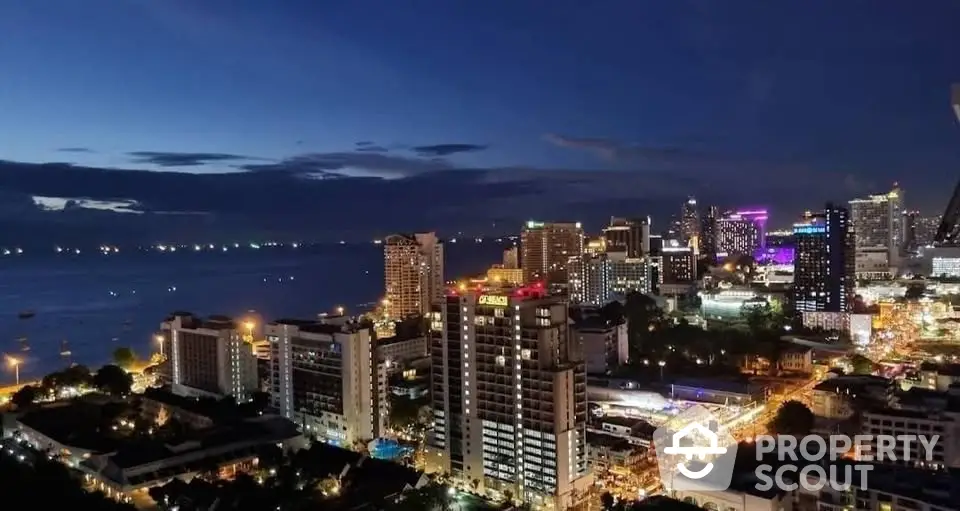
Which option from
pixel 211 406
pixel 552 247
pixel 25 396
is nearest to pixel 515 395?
pixel 211 406

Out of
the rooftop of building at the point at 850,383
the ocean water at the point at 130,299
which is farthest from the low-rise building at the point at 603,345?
the ocean water at the point at 130,299

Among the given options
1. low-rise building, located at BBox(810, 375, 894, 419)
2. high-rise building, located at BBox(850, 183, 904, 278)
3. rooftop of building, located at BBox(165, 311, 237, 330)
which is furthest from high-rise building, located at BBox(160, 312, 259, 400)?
high-rise building, located at BBox(850, 183, 904, 278)

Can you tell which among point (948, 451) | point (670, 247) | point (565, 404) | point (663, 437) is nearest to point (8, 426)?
point (565, 404)

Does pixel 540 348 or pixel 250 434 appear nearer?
pixel 540 348

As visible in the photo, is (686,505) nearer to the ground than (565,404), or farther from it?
nearer to the ground

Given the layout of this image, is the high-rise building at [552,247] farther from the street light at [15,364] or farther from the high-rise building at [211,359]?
the street light at [15,364]

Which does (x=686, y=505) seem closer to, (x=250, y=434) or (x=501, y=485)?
(x=501, y=485)

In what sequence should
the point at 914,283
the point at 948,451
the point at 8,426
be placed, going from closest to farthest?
1. the point at 948,451
2. the point at 8,426
3. the point at 914,283
